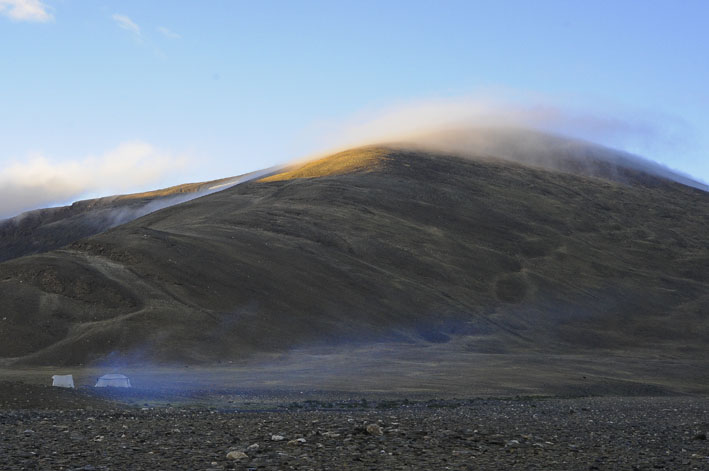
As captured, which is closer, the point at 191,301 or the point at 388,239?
the point at 191,301

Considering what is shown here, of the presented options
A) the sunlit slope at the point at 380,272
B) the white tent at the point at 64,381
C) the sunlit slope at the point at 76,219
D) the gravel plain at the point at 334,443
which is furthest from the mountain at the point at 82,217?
the gravel plain at the point at 334,443

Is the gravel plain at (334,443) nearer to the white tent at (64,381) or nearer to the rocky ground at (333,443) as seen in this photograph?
the rocky ground at (333,443)

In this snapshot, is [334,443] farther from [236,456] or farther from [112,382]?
[112,382]

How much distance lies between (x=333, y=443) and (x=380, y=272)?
74.8m

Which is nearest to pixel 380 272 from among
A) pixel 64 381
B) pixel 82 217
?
pixel 64 381

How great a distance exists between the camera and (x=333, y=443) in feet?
52.0

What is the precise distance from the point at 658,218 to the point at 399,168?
146ft

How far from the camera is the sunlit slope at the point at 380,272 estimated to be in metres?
63.8

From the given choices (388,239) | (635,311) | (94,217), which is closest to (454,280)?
(388,239)

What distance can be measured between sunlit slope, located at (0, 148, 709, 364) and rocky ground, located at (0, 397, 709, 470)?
38168 millimetres

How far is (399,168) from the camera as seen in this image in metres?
143

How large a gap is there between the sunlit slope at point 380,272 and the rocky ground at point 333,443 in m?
38.2

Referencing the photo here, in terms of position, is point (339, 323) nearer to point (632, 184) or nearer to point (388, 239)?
point (388, 239)

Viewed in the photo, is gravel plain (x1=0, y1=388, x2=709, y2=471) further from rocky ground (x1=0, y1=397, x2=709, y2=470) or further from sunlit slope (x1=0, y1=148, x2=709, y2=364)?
sunlit slope (x1=0, y1=148, x2=709, y2=364)
